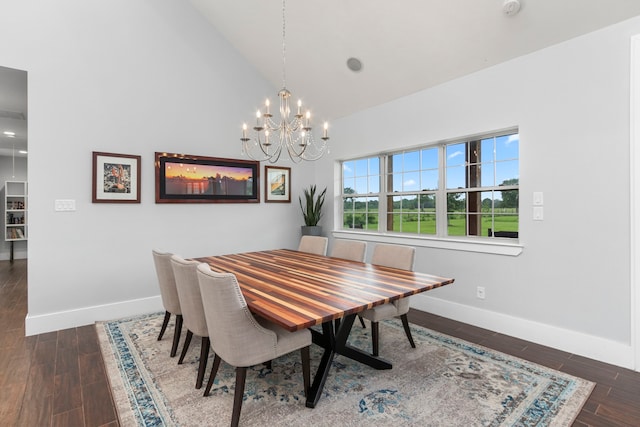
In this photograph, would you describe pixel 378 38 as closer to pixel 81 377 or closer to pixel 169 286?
pixel 169 286

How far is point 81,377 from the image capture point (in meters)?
2.31

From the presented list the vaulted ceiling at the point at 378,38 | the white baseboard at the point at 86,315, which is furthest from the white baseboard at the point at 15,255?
the white baseboard at the point at 86,315

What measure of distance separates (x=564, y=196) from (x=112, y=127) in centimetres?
452

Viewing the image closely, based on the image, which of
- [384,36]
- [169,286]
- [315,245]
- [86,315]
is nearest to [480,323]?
[315,245]

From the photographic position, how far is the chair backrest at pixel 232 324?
5.52 feet

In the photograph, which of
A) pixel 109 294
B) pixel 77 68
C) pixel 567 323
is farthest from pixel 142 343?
pixel 567 323

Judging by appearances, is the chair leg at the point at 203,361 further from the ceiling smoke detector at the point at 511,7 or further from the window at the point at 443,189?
the ceiling smoke detector at the point at 511,7

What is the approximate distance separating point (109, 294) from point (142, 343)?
1.07 metres

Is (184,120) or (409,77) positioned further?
(184,120)

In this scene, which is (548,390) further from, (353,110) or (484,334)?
(353,110)

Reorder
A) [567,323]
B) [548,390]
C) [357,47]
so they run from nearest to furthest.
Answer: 1. [548,390]
2. [567,323]
3. [357,47]

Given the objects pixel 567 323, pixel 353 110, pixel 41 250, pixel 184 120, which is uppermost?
pixel 353 110

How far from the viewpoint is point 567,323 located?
271 centimetres

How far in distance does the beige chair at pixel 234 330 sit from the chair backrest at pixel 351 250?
4.91 feet
